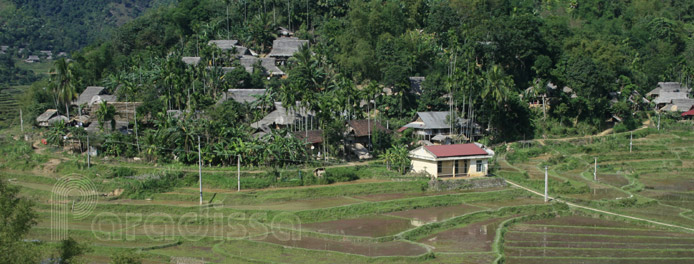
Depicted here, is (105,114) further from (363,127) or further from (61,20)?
(61,20)

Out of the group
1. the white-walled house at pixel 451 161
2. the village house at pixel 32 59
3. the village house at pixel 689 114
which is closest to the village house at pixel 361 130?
the white-walled house at pixel 451 161

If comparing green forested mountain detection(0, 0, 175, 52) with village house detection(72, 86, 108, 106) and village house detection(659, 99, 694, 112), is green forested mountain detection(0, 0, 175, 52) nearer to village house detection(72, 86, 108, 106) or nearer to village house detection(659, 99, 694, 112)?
village house detection(72, 86, 108, 106)

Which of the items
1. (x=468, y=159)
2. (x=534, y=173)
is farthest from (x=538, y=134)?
(x=468, y=159)

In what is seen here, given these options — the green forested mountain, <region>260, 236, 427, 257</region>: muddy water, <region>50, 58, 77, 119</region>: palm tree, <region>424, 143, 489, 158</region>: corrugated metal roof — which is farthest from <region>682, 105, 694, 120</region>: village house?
the green forested mountain

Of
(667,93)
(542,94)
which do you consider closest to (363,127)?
(542,94)

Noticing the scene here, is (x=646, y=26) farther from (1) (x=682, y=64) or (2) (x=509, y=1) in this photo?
(2) (x=509, y=1)
